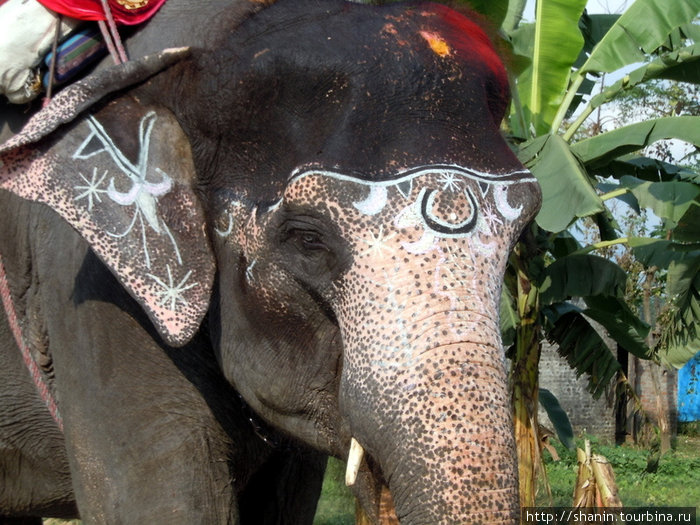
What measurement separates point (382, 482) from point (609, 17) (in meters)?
6.27

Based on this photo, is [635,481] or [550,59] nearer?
[550,59]

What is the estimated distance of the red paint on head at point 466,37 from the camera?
7.77ft

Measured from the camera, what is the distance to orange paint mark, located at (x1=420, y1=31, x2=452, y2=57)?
2.29 metres

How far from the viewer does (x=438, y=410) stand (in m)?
1.79

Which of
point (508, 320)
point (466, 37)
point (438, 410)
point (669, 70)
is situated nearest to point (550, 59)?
point (669, 70)

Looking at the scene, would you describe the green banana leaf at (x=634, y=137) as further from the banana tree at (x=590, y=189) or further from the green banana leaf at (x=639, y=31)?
the green banana leaf at (x=639, y=31)

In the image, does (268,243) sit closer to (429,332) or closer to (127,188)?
(127,188)

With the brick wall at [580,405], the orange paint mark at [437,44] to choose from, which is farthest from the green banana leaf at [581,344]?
the brick wall at [580,405]

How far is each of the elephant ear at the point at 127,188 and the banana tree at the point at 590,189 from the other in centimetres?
338

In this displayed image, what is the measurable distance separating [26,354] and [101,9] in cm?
92

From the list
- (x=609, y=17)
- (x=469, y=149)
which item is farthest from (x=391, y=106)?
(x=609, y=17)

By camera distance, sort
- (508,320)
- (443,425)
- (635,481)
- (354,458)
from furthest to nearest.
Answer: (635,481)
(508,320)
(354,458)
(443,425)

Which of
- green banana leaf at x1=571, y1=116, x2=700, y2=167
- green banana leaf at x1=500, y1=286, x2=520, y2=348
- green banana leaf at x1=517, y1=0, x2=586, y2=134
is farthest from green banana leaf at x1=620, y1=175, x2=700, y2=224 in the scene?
green banana leaf at x1=500, y1=286, x2=520, y2=348

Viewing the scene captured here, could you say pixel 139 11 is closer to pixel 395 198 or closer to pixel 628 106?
pixel 395 198
